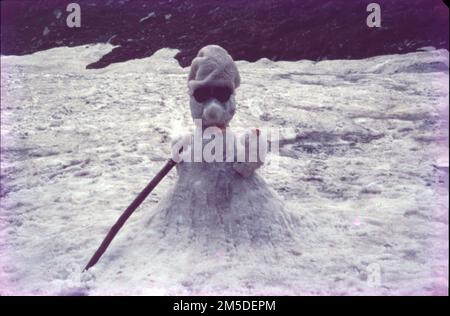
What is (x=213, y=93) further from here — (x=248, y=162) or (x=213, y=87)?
(x=248, y=162)

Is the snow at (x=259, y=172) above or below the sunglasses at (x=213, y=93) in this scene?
below

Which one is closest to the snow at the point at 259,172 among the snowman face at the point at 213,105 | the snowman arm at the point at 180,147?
the snowman arm at the point at 180,147

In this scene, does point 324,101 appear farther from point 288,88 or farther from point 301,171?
point 301,171

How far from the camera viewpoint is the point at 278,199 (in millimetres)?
2643

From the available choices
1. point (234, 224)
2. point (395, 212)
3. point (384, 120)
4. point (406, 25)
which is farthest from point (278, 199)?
point (406, 25)

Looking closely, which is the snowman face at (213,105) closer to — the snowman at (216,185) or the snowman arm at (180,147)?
the snowman at (216,185)

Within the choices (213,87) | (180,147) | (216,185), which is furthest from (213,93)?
(216,185)

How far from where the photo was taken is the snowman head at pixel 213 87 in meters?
2.41

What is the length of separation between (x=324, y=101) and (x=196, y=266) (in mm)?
3857

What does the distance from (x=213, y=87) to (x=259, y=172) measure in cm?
156

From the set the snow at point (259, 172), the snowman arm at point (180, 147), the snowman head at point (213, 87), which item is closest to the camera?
the snow at point (259, 172)

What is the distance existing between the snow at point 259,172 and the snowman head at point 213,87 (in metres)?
0.58

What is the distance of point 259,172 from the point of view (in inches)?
154

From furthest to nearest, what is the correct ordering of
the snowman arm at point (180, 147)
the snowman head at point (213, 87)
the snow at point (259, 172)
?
the snowman arm at point (180, 147), the snowman head at point (213, 87), the snow at point (259, 172)
